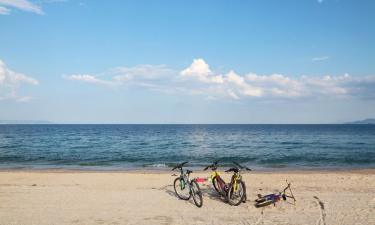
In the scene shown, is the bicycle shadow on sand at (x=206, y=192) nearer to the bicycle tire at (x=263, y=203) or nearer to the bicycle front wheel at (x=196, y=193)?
the bicycle front wheel at (x=196, y=193)

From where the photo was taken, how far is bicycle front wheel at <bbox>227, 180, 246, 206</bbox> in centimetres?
1150

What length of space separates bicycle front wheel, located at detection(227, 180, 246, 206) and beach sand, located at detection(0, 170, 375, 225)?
9.0 inches

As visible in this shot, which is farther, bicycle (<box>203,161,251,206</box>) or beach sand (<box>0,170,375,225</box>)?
bicycle (<box>203,161,251,206</box>)

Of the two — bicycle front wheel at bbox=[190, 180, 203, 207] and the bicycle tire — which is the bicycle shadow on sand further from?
the bicycle tire

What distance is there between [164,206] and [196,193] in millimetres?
1098

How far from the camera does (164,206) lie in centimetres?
1173

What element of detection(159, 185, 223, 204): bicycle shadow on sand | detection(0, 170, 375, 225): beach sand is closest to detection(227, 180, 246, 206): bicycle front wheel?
detection(0, 170, 375, 225): beach sand

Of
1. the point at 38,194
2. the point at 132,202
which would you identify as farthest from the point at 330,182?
the point at 38,194

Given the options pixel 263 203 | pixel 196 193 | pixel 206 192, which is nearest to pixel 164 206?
pixel 196 193

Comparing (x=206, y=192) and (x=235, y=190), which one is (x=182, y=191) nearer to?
(x=206, y=192)

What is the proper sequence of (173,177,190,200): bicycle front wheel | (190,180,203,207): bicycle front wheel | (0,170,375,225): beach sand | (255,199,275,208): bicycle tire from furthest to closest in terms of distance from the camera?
(173,177,190,200): bicycle front wheel < (190,180,203,207): bicycle front wheel < (255,199,275,208): bicycle tire < (0,170,375,225): beach sand

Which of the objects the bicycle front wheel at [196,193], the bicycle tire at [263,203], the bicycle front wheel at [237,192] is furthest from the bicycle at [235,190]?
the bicycle front wheel at [196,193]

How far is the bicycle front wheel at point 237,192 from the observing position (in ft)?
37.7

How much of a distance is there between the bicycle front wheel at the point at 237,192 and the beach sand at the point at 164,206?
0.75ft
